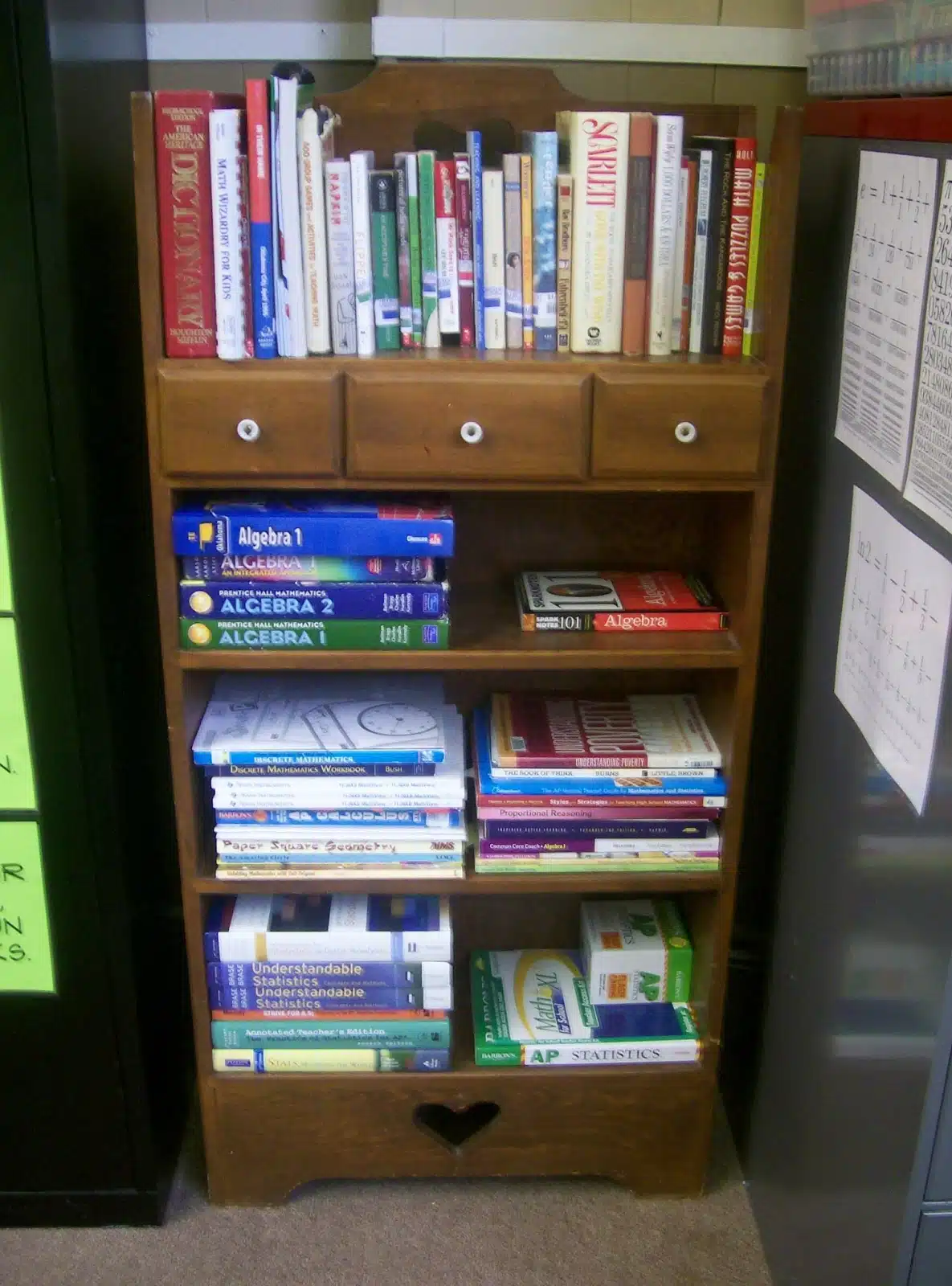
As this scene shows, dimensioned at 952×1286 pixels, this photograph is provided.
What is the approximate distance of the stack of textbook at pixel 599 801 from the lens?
1527 millimetres

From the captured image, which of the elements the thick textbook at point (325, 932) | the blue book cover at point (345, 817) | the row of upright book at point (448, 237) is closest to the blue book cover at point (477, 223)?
the row of upright book at point (448, 237)

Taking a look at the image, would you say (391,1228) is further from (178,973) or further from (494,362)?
(494,362)

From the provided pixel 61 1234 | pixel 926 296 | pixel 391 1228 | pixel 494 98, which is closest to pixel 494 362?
pixel 494 98

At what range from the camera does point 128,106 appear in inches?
58.4

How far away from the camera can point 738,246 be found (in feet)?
4.45

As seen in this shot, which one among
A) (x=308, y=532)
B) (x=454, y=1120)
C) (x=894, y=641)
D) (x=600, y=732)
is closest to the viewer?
(x=894, y=641)

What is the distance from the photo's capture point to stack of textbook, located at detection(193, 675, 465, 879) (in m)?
1.51

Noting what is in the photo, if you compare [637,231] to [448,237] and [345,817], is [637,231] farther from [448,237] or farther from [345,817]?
[345,817]

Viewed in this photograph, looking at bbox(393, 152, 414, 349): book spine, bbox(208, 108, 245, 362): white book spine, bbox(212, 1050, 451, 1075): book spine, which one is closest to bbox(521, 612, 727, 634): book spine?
bbox(393, 152, 414, 349): book spine

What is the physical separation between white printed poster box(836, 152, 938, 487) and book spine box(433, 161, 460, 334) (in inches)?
16.7

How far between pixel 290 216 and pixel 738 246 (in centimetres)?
48

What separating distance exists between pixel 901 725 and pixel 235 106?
917mm

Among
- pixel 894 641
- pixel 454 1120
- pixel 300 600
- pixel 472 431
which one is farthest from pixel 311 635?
pixel 454 1120

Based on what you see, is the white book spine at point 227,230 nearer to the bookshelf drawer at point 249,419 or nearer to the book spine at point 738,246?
the bookshelf drawer at point 249,419
